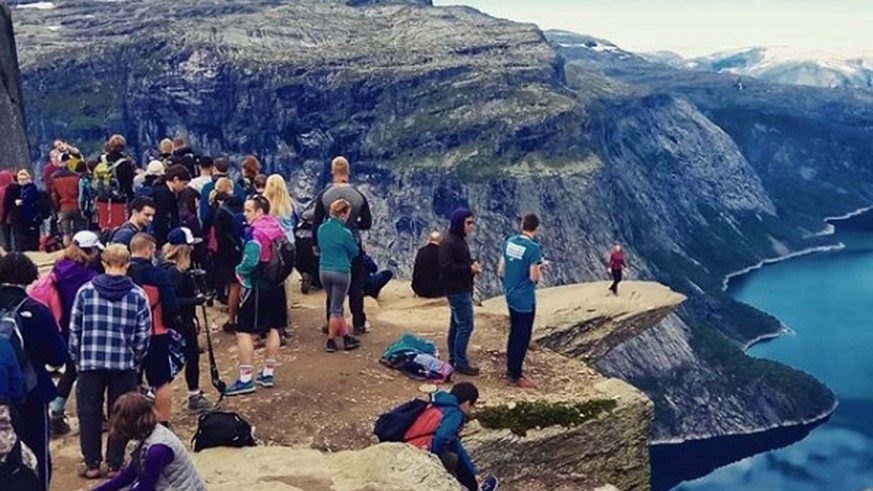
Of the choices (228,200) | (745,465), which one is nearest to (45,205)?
(228,200)

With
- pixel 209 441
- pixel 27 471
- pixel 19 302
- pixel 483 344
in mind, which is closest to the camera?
pixel 27 471

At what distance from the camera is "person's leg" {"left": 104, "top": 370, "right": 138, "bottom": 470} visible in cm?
1400

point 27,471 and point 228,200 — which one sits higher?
point 228,200

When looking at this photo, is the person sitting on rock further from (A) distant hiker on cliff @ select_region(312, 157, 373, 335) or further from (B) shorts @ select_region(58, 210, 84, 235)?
(B) shorts @ select_region(58, 210, 84, 235)

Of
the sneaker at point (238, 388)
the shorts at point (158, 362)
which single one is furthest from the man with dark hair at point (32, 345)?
the sneaker at point (238, 388)

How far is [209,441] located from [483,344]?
34.7ft

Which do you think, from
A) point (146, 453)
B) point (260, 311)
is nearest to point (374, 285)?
point (260, 311)

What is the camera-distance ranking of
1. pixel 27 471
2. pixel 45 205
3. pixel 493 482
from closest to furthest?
pixel 27 471 → pixel 493 482 → pixel 45 205

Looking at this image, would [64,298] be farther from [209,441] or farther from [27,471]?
[27,471]

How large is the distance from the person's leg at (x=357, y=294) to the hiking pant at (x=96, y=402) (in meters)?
8.58

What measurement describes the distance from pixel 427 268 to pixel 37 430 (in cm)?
1393

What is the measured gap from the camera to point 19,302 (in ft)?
39.7

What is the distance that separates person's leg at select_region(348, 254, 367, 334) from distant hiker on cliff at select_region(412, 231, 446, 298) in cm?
198

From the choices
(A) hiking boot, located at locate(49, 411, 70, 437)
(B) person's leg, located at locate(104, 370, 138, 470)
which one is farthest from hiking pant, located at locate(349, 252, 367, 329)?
(B) person's leg, located at locate(104, 370, 138, 470)
